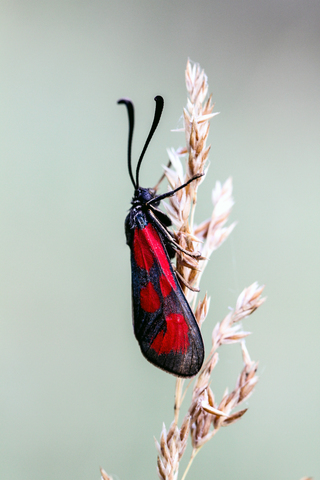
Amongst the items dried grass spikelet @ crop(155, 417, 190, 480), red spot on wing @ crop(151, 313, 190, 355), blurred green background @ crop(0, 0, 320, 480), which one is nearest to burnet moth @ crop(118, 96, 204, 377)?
red spot on wing @ crop(151, 313, 190, 355)

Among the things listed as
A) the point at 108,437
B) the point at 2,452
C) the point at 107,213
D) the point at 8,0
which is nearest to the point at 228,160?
the point at 107,213

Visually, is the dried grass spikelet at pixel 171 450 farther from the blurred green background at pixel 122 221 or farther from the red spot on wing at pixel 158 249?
the blurred green background at pixel 122 221

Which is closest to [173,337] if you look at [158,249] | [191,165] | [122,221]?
[158,249]

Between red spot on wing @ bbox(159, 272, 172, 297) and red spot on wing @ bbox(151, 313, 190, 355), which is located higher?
red spot on wing @ bbox(159, 272, 172, 297)

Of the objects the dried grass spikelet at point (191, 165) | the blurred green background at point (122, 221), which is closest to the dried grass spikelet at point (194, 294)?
the dried grass spikelet at point (191, 165)

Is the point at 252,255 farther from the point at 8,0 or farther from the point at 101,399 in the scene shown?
the point at 8,0

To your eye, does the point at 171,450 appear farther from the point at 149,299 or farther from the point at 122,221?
the point at 122,221

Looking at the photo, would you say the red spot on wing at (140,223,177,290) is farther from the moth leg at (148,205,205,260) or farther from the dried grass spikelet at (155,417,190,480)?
the dried grass spikelet at (155,417,190,480)
